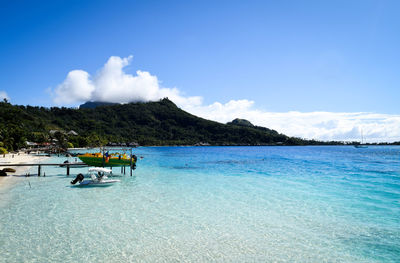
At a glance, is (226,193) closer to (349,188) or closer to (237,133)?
(349,188)

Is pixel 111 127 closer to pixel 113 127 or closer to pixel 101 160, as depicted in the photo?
pixel 113 127

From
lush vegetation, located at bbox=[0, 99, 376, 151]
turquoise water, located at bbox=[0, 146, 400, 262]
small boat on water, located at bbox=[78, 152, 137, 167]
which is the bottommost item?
turquoise water, located at bbox=[0, 146, 400, 262]

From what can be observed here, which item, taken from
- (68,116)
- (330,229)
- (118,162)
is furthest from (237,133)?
(330,229)


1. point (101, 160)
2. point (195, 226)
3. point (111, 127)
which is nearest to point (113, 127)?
point (111, 127)

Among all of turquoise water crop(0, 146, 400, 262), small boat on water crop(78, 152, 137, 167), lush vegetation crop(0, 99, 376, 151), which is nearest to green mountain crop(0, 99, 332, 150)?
lush vegetation crop(0, 99, 376, 151)

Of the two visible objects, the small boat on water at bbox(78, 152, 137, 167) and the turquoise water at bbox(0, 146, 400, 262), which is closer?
the turquoise water at bbox(0, 146, 400, 262)

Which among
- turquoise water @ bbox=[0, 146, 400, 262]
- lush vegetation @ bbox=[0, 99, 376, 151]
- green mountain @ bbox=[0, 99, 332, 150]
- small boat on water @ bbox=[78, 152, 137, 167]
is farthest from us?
green mountain @ bbox=[0, 99, 332, 150]

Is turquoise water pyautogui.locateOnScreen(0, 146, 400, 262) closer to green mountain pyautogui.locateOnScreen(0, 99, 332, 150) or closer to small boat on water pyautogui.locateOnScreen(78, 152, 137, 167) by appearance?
small boat on water pyautogui.locateOnScreen(78, 152, 137, 167)

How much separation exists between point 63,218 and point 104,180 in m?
9.32

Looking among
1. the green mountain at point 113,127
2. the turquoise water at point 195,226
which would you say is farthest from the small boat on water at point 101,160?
the green mountain at point 113,127

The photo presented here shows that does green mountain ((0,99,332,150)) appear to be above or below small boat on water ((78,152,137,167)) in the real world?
above

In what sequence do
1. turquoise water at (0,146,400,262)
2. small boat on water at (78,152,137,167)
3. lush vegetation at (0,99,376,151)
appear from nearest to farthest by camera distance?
turquoise water at (0,146,400,262)
small boat on water at (78,152,137,167)
lush vegetation at (0,99,376,151)

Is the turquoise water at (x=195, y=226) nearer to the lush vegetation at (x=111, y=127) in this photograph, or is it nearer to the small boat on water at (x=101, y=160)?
the small boat on water at (x=101, y=160)

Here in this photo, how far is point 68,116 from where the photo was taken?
158m
